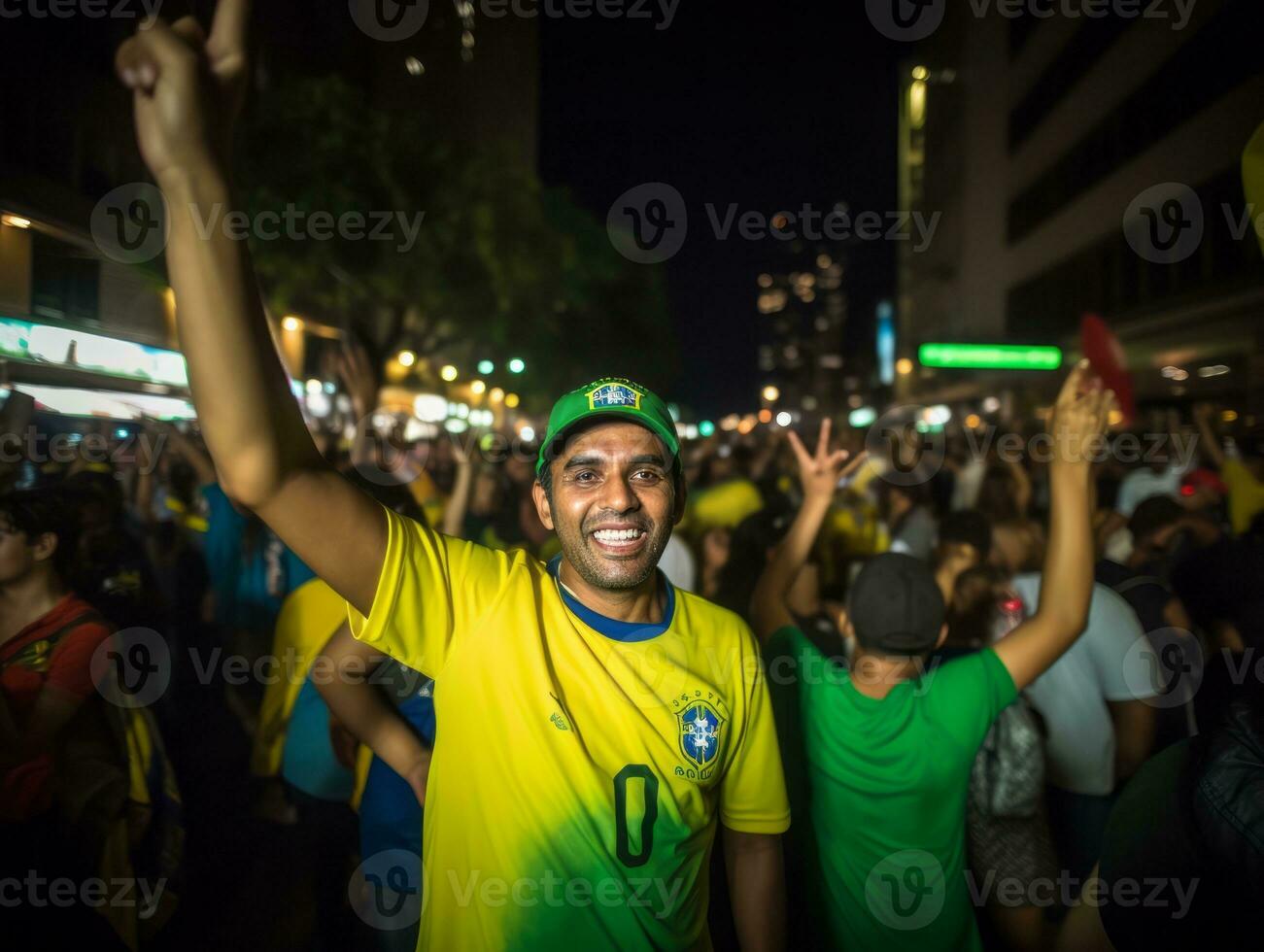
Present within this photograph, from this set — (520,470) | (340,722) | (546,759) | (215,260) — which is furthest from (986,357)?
(215,260)

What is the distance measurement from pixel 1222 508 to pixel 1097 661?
6.09 metres

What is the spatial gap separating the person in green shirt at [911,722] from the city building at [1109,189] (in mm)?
1019

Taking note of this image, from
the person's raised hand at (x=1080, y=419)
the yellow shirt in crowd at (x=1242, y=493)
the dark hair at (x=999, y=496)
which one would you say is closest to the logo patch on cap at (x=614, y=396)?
the person's raised hand at (x=1080, y=419)

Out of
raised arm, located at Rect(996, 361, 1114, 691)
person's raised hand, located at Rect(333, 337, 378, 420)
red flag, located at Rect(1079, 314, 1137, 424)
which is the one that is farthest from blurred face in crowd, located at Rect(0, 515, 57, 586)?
red flag, located at Rect(1079, 314, 1137, 424)

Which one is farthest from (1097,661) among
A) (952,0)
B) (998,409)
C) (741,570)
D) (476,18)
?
(952,0)

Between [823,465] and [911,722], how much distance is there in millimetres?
1066

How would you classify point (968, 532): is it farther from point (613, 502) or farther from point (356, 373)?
point (613, 502)

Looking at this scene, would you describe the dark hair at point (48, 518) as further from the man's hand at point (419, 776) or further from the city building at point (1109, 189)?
the city building at point (1109, 189)

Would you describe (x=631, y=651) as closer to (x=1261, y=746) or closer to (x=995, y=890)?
(x=1261, y=746)

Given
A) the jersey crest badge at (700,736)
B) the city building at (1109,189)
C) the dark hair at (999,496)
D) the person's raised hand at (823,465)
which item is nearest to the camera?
the jersey crest badge at (700,736)

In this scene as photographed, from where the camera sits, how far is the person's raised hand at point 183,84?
1271 millimetres

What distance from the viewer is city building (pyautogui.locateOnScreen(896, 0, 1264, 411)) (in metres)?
21.9

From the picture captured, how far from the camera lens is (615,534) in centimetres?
197

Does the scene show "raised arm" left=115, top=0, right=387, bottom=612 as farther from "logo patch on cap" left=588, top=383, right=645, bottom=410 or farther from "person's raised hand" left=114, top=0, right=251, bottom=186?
"logo patch on cap" left=588, top=383, right=645, bottom=410
